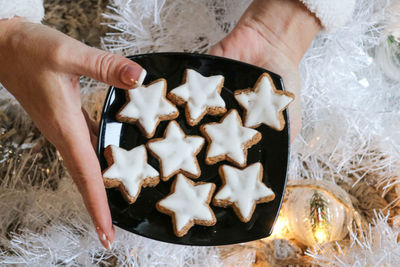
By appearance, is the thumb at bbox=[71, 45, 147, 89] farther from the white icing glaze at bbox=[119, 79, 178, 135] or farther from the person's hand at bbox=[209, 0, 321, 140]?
the person's hand at bbox=[209, 0, 321, 140]

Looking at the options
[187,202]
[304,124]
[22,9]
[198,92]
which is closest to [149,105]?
[198,92]

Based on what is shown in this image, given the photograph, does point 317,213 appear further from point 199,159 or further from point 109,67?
point 109,67

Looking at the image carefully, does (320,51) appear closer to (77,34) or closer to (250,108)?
(250,108)

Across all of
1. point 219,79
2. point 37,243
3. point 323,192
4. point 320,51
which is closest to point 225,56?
point 219,79

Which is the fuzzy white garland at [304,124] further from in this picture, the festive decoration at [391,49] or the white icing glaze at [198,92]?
the white icing glaze at [198,92]

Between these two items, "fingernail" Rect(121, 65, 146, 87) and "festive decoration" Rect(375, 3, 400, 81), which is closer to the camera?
"fingernail" Rect(121, 65, 146, 87)

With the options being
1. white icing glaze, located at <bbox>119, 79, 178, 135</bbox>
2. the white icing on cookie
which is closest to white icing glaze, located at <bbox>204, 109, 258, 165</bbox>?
the white icing on cookie

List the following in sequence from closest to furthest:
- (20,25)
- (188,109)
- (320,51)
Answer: (20,25), (188,109), (320,51)

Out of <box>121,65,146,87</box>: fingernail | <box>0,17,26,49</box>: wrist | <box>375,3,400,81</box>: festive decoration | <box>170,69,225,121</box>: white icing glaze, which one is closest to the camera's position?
<box>121,65,146,87</box>: fingernail
